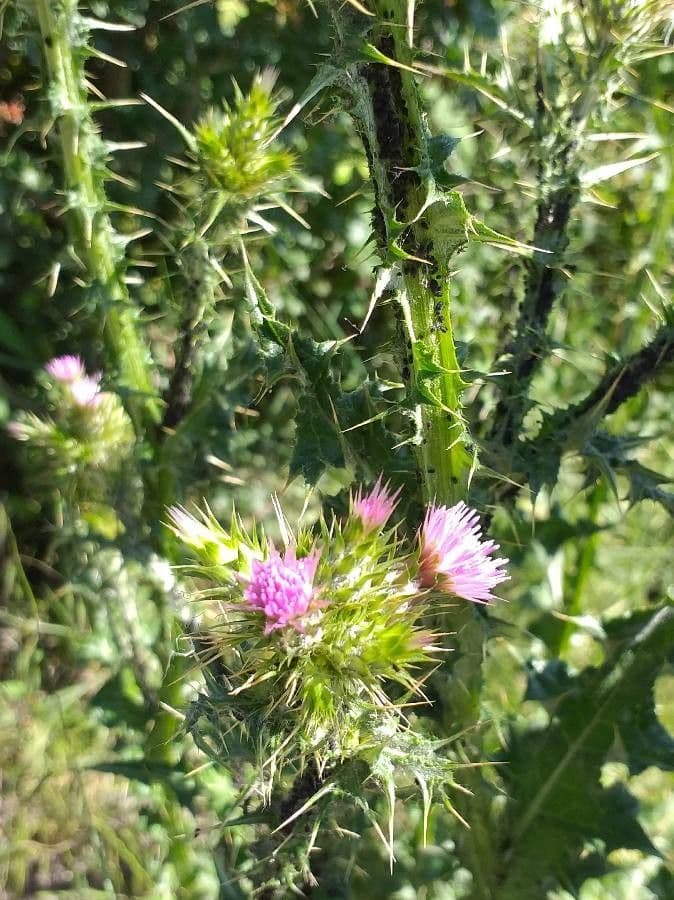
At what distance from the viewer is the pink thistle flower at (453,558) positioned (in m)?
1.15

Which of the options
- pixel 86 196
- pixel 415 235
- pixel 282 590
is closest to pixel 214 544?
pixel 282 590

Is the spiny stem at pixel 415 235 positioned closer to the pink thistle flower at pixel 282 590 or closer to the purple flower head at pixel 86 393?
the pink thistle flower at pixel 282 590

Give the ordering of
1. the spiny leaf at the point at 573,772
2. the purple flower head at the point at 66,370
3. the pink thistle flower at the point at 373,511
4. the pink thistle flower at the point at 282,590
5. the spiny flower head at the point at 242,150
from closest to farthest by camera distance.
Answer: the pink thistle flower at the point at 282,590 → the pink thistle flower at the point at 373,511 → the spiny flower head at the point at 242,150 → the spiny leaf at the point at 573,772 → the purple flower head at the point at 66,370

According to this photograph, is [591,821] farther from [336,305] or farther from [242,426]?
[336,305]

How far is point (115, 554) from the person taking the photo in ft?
6.68

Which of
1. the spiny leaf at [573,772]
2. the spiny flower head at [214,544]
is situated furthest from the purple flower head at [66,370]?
the spiny leaf at [573,772]

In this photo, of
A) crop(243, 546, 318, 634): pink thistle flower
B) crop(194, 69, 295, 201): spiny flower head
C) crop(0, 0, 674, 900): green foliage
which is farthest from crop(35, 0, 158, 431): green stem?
crop(243, 546, 318, 634): pink thistle flower

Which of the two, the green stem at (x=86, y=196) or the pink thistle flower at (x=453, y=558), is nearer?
the pink thistle flower at (x=453, y=558)

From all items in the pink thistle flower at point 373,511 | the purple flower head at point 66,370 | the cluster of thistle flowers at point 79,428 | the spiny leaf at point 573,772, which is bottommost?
the spiny leaf at point 573,772

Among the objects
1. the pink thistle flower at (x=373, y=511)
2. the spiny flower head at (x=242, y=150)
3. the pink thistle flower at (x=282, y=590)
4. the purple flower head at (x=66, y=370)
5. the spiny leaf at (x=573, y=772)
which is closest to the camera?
the pink thistle flower at (x=282, y=590)

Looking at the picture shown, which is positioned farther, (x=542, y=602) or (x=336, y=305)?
(x=336, y=305)

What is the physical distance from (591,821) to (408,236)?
4.28 feet

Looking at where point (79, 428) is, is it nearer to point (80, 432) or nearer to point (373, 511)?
point (80, 432)

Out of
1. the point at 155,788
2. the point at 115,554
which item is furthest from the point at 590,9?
the point at 155,788
